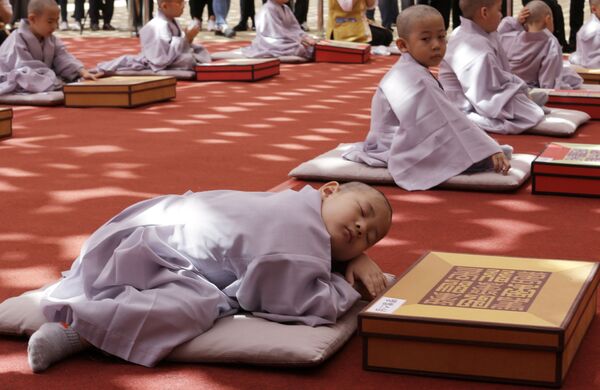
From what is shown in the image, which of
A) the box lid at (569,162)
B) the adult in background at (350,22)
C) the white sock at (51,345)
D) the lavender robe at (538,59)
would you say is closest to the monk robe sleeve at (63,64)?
the lavender robe at (538,59)

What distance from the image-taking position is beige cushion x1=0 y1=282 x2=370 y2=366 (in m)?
2.22

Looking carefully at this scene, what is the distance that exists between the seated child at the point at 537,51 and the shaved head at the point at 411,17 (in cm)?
275

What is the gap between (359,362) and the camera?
2283 mm

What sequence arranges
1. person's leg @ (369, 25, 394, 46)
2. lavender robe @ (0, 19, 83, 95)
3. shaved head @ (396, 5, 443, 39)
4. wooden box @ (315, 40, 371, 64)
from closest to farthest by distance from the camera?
1. shaved head @ (396, 5, 443, 39)
2. lavender robe @ (0, 19, 83, 95)
3. wooden box @ (315, 40, 371, 64)
4. person's leg @ (369, 25, 394, 46)

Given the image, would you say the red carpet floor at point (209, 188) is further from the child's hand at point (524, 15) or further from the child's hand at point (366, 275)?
the child's hand at point (524, 15)

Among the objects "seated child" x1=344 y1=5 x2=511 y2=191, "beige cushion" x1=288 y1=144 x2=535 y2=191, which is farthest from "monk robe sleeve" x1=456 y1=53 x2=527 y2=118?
"seated child" x1=344 y1=5 x2=511 y2=191

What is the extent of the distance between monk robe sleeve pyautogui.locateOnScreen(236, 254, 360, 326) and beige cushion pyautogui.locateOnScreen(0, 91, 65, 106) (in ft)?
15.5

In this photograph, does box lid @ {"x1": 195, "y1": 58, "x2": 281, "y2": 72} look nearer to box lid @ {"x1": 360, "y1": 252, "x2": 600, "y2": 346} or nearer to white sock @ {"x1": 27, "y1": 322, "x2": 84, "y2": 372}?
box lid @ {"x1": 360, "y1": 252, "x2": 600, "y2": 346}

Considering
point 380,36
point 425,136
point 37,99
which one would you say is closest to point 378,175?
point 425,136

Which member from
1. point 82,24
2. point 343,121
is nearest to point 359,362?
point 343,121

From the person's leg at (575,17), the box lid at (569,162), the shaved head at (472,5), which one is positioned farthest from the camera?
the person's leg at (575,17)

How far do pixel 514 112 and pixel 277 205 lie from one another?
3359 millimetres

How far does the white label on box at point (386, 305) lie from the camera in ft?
7.27

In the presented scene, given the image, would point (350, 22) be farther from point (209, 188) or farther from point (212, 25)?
point (209, 188)
